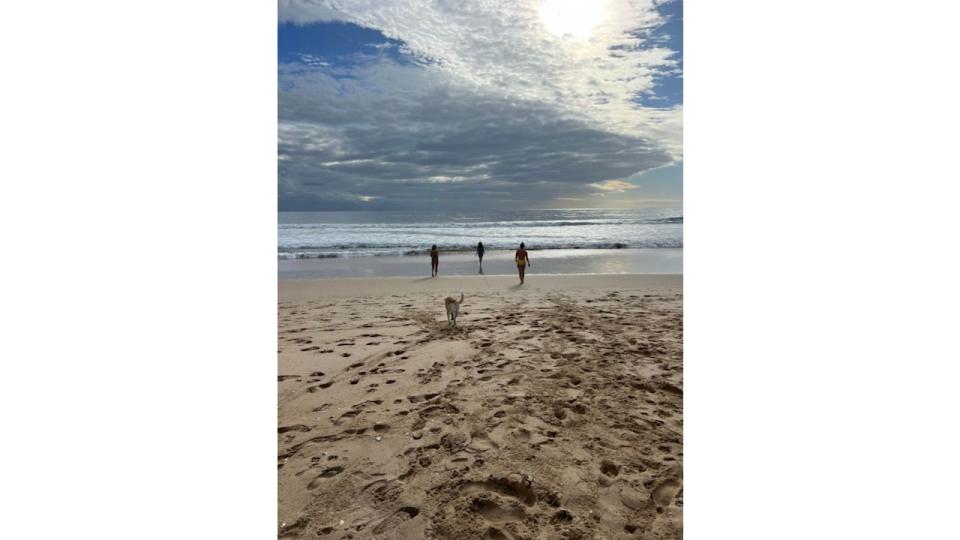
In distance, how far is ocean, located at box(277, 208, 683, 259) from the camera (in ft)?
42.0

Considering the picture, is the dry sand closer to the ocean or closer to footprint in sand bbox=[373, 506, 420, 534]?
footprint in sand bbox=[373, 506, 420, 534]

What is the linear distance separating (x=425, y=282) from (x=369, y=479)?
596 centimetres

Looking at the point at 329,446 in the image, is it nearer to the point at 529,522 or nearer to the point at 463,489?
the point at 463,489

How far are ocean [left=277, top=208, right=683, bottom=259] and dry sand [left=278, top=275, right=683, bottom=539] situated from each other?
8.24 meters

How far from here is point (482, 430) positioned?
203 centimetres

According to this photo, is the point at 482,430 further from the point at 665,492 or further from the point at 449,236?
the point at 449,236

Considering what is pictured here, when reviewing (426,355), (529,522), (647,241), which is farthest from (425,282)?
(647,241)

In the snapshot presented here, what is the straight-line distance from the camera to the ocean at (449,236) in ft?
42.0

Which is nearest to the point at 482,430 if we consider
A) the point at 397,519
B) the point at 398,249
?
the point at 397,519

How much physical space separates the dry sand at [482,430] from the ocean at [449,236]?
27.0 feet

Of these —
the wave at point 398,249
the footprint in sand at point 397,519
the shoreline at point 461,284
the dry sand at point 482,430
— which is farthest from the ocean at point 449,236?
the footprint in sand at point 397,519

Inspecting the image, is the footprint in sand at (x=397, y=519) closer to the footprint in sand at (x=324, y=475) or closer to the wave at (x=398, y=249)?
the footprint in sand at (x=324, y=475)

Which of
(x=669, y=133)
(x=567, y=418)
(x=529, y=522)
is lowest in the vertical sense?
(x=529, y=522)

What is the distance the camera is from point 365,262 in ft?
35.4
